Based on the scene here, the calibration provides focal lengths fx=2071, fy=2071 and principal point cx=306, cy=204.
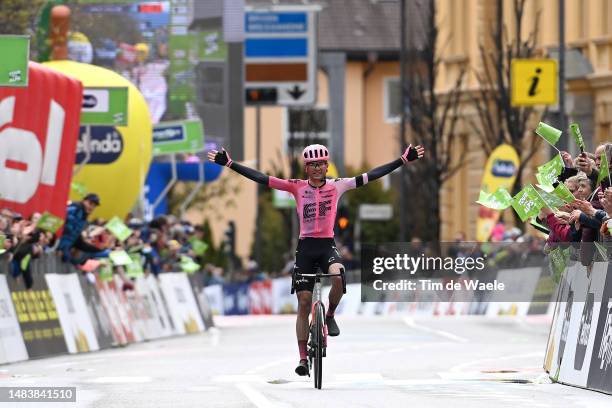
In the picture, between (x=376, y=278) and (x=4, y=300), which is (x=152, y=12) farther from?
(x=376, y=278)

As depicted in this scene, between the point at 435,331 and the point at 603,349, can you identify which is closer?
the point at 603,349

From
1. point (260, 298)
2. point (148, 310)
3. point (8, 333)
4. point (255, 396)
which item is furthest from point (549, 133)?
point (260, 298)

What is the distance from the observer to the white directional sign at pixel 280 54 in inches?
1962

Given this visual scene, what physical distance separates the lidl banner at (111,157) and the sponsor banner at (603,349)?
20159mm

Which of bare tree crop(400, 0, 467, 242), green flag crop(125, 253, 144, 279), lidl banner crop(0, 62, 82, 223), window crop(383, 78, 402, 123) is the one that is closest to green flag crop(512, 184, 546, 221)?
lidl banner crop(0, 62, 82, 223)

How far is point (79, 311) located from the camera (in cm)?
2678

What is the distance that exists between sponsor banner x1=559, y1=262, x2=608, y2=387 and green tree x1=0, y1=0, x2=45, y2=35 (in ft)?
67.1

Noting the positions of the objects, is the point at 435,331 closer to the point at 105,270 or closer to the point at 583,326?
the point at 105,270

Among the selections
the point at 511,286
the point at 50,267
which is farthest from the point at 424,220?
the point at 511,286

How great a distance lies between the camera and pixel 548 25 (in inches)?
2243

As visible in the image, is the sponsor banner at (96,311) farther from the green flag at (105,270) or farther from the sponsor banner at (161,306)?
the sponsor banner at (161,306)

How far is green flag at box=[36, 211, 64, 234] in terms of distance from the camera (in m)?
24.9

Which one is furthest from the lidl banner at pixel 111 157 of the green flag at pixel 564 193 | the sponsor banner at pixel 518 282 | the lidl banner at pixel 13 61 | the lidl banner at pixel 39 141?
the green flag at pixel 564 193

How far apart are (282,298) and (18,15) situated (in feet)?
56.3
